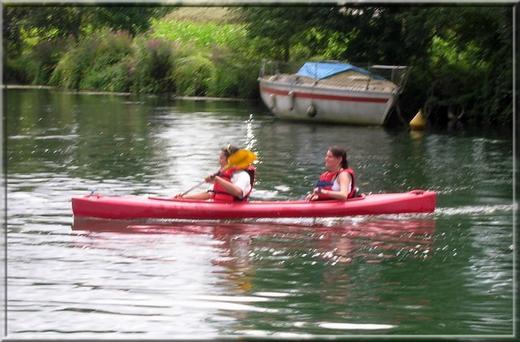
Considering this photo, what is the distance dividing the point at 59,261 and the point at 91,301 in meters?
1.62

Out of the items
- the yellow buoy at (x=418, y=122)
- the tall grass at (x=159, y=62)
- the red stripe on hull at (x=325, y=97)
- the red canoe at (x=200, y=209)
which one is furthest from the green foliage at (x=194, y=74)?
the red canoe at (x=200, y=209)

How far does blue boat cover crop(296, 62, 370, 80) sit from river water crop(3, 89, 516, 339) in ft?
16.3

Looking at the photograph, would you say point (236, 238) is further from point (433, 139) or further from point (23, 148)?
point (433, 139)

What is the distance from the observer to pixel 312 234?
11188 millimetres

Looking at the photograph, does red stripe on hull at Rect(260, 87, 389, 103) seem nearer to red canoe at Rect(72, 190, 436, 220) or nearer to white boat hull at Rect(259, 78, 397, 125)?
white boat hull at Rect(259, 78, 397, 125)

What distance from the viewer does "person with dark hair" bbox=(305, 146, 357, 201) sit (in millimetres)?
11523

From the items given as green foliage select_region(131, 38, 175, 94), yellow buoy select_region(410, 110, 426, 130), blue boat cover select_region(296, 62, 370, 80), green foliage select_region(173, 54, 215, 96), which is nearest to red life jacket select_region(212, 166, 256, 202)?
yellow buoy select_region(410, 110, 426, 130)

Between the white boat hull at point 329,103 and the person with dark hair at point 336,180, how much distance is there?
1217 centimetres

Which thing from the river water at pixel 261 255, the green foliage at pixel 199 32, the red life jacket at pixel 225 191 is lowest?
the river water at pixel 261 255

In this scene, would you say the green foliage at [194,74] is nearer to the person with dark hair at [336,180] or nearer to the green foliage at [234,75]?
the green foliage at [234,75]

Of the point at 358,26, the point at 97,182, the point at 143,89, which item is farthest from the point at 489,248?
the point at 143,89

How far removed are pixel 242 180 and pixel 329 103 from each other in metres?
12.9

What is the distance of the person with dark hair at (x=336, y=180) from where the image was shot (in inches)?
454

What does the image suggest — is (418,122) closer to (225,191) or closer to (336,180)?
(336,180)
